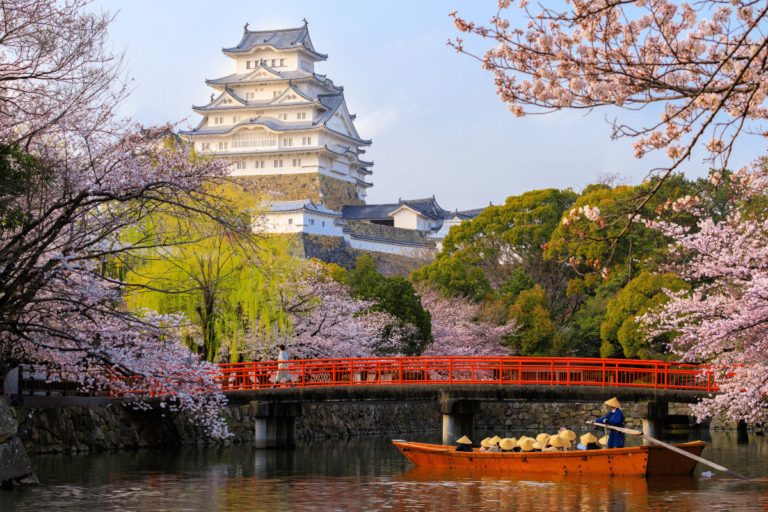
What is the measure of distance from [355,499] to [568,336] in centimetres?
2655

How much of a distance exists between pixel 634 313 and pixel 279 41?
37.7 m

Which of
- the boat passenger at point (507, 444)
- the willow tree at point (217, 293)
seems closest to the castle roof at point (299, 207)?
the willow tree at point (217, 293)

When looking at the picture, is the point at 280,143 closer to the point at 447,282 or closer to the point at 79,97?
the point at 447,282

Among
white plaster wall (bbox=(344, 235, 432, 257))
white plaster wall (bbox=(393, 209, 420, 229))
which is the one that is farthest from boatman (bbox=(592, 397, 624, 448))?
white plaster wall (bbox=(393, 209, 420, 229))

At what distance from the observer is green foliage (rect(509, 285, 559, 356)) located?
38812mm

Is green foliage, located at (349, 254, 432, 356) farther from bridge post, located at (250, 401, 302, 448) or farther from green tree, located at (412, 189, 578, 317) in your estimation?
green tree, located at (412, 189, 578, 317)

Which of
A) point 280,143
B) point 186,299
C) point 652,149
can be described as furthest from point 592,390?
point 280,143

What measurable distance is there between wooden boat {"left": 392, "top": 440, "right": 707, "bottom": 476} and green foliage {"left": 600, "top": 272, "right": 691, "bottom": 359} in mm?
16902

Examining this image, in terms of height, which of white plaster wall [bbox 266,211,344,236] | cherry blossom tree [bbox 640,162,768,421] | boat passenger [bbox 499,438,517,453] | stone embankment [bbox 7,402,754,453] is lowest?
stone embankment [bbox 7,402,754,453]

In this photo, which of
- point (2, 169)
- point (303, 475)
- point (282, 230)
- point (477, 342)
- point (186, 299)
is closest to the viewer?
point (2, 169)

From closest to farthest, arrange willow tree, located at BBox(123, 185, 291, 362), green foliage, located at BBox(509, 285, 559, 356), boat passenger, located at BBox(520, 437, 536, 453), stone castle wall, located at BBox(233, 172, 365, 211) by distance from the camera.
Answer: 1. boat passenger, located at BBox(520, 437, 536, 453)
2. willow tree, located at BBox(123, 185, 291, 362)
3. green foliage, located at BBox(509, 285, 559, 356)
4. stone castle wall, located at BBox(233, 172, 365, 211)

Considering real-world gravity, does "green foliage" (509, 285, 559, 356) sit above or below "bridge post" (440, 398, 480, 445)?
above

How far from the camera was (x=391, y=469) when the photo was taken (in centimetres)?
1931

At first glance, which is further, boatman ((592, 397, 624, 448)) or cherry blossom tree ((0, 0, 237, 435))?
boatman ((592, 397, 624, 448))
